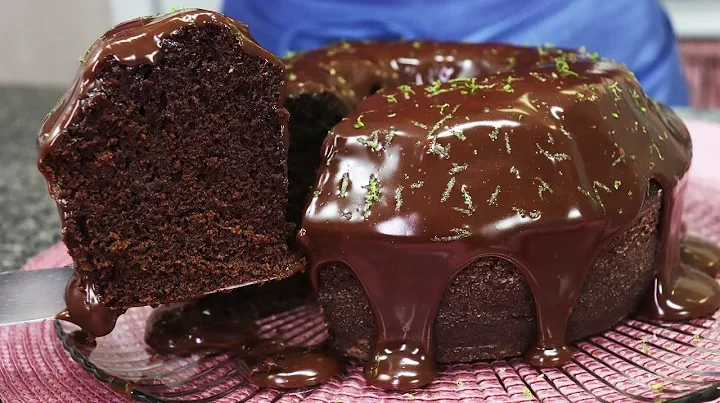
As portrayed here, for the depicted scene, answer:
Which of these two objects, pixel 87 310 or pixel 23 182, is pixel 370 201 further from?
pixel 23 182

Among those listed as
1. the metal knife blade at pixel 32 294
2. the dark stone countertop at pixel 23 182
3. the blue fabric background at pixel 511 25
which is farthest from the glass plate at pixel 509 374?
the blue fabric background at pixel 511 25

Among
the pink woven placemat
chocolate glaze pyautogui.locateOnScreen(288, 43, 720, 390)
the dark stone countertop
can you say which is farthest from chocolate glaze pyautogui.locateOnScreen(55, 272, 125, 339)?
the dark stone countertop

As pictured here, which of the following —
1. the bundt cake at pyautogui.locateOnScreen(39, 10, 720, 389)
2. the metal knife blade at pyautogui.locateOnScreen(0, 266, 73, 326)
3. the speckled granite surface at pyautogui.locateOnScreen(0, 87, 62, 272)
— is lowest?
the speckled granite surface at pyautogui.locateOnScreen(0, 87, 62, 272)

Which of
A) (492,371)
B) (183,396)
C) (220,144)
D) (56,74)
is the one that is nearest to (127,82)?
(220,144)

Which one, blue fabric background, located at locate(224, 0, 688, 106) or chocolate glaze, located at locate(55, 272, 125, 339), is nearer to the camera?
chocolate glaze, located at locate(55, 272, 125, 339)

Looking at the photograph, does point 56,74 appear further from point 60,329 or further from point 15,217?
point 60,329

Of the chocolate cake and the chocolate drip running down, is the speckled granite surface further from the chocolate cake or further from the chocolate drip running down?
the chocolate cake
